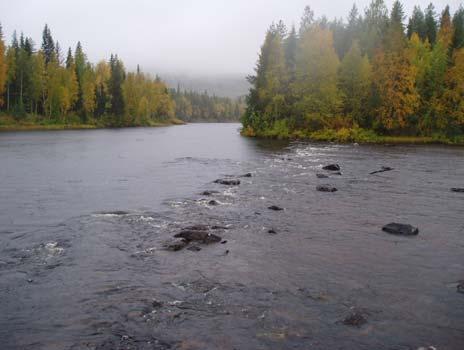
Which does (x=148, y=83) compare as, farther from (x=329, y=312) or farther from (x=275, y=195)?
(x=329, y=312)

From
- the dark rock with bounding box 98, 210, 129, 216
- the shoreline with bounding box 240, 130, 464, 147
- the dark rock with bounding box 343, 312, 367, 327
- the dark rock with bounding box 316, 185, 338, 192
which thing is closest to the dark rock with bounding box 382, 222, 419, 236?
the dark rock with bounding box 343, 312, 367, 327

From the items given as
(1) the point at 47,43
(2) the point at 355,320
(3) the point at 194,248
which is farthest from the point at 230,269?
(1) the point at 47,43

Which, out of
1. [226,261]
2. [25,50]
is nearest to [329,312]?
[226,261]

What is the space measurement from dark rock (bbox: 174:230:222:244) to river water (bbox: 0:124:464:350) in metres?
0.40

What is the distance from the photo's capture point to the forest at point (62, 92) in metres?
111

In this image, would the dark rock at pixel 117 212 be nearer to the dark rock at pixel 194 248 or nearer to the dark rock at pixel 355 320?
the dark rock at pixel 194 248

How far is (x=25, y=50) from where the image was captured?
126 meters

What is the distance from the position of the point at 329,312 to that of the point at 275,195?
14.9 m

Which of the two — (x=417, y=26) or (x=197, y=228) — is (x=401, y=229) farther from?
(x=417, y=26)

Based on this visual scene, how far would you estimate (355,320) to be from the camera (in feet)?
32.6

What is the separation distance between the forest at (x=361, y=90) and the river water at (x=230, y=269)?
4757 centimetres

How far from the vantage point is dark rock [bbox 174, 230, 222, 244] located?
15.8m

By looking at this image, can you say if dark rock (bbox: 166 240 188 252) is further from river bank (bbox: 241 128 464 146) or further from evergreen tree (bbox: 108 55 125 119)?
evergreen tree (bbox: 108 55 125 119)

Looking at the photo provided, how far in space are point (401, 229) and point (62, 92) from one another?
116 m
